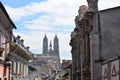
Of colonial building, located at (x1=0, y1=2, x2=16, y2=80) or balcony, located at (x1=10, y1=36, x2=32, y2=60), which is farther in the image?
balcony, located at (x1=10, y1=36, x2=32, y2=60)

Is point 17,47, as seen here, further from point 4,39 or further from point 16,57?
point 4,39

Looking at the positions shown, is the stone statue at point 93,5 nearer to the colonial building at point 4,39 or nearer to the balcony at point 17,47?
the colonial building at point 4,39

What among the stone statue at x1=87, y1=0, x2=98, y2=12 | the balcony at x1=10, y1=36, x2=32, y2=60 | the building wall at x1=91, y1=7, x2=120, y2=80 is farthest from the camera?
the balcony at x1=10, y1=36, x2=32, y2=60

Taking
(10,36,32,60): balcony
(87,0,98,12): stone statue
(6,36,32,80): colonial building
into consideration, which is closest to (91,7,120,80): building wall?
(87,0,98,12): stone statue

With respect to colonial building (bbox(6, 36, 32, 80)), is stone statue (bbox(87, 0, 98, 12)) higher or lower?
higher

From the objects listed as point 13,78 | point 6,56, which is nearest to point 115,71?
point 6,56

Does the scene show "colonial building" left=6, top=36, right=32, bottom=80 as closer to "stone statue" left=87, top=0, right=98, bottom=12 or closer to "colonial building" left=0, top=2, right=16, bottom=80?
"colonial building" left=0, top=2, right=16, bottom=80

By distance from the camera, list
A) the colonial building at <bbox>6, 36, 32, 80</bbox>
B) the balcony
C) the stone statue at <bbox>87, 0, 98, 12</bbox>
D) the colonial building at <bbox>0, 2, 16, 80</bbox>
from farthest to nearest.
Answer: the balcony, the colonial building at <bbox>6, 36, 32, 80</bbox>, the stone statue at <bbox>87, 0, 98, 12</bbox>, the colonial building at <bbox>0, 2, 16, 80</bbox>

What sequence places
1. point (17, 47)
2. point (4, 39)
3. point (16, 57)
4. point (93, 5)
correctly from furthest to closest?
point (16, 57) → point (17, 47) → point (4, 39) → point (93, 5)

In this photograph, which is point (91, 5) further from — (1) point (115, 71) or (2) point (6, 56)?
(1) point (115, 71)

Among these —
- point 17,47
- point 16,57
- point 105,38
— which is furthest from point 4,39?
point 16,57

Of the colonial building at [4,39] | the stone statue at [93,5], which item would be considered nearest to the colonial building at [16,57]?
the colonial building at [4,39]

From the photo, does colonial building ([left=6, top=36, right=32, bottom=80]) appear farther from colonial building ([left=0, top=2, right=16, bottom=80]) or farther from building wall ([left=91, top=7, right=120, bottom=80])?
building wall ([left=91, top=7, right=120, bottom=80])

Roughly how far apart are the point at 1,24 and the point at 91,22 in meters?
6.65
